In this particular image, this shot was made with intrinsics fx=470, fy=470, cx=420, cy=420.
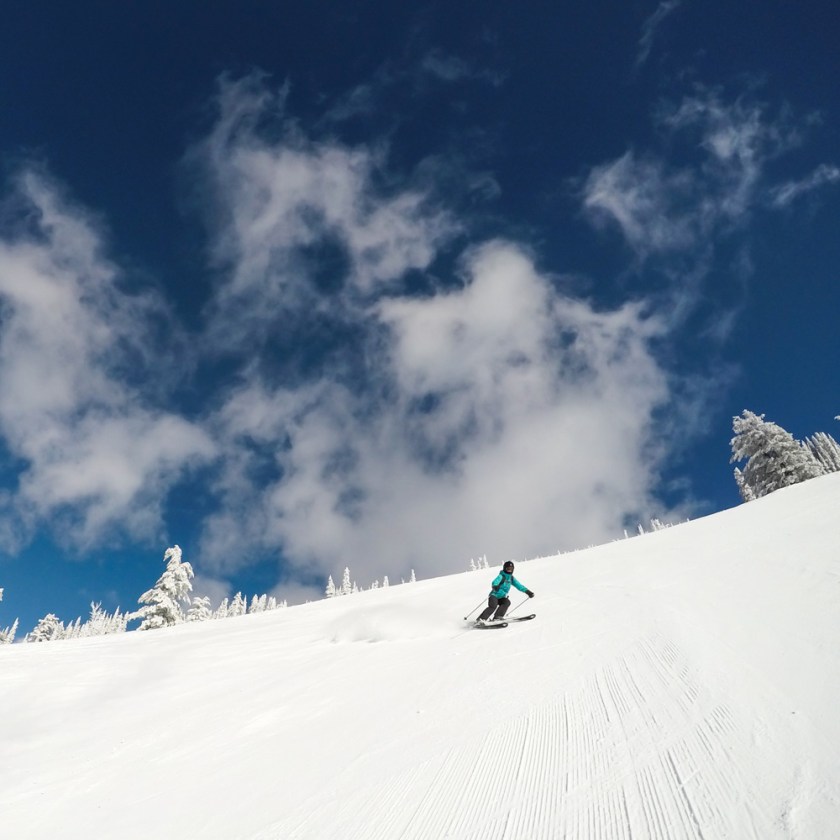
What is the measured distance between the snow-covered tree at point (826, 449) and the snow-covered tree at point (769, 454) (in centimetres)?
8718

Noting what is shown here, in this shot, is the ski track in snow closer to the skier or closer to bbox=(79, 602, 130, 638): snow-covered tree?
the skier

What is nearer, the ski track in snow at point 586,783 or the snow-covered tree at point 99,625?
the ski track in snow at point 586,783

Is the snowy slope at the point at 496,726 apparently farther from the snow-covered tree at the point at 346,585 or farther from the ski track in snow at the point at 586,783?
the snow-covered tree at the point at 346,585

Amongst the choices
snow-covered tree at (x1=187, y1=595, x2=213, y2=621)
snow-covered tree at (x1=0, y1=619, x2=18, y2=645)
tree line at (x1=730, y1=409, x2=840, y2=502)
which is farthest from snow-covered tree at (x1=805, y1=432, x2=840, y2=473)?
snow-covered tree at (x1=0, y1=619, x2=18, y2=645)

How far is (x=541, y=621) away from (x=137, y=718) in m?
6.78

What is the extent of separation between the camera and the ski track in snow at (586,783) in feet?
9.30

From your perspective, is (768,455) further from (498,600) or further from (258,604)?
(258,604)

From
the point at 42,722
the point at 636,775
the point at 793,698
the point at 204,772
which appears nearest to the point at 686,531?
the point at 793,698

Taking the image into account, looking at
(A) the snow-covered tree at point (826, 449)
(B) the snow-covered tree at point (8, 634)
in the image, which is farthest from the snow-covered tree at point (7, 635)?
(A) the snow-covered tree at point (826, 449)

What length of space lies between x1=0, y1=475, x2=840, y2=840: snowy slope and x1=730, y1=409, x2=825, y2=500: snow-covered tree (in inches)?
1251

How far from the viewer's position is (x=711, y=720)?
3.72m

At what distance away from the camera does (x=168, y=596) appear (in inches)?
1571

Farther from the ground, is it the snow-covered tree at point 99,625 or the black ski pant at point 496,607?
the snow-covered tree at point 99,625

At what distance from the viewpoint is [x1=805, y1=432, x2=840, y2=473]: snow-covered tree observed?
348ft
